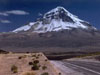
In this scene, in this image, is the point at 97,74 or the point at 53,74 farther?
the point at 97,74

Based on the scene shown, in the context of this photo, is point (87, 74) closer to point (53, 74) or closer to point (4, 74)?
point (53, 74)

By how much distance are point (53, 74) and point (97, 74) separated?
497 centimetres

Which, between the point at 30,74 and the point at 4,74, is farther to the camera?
the point at 4,74

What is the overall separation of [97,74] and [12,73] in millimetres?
8093

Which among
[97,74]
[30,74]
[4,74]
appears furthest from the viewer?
[97,74]

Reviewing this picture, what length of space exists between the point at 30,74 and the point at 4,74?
480cm

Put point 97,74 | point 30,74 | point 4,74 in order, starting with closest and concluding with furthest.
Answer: point 30,74 < point 4,74 < point 97,74

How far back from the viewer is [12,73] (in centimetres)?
2894

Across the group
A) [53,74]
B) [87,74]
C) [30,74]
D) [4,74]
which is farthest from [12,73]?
[87,74]

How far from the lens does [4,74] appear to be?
92.5 feet

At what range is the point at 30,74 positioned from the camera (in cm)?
2397

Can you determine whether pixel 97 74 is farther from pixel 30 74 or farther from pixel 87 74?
pixel 30 74

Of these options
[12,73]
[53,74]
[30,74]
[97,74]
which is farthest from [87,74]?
[30,74]

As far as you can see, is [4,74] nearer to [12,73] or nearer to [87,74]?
[12,73]
